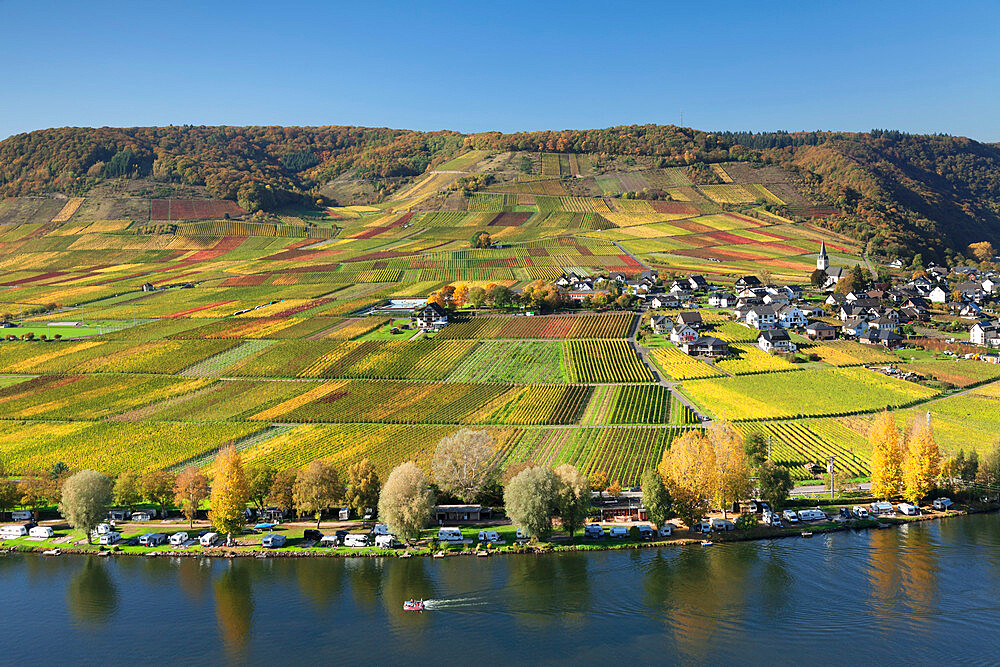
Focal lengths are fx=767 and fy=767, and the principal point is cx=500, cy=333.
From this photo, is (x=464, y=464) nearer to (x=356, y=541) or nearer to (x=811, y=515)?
(x=356, y=541)

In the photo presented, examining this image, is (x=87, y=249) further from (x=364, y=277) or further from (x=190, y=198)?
(x=364, y=277)

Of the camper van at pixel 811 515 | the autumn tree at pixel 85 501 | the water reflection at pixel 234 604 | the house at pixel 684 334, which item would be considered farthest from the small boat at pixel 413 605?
the house at pixel 684 334

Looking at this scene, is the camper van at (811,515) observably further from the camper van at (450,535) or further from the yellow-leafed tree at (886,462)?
the camper van at (450,535)

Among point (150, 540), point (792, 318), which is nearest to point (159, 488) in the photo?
point (150, 540)

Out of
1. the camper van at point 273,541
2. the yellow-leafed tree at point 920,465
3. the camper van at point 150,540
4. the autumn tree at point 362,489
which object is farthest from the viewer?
the autumn tree at point 362,489

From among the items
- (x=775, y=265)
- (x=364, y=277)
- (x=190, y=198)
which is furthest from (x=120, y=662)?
(x=190, y=198)

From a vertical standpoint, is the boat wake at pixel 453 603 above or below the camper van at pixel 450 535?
below
